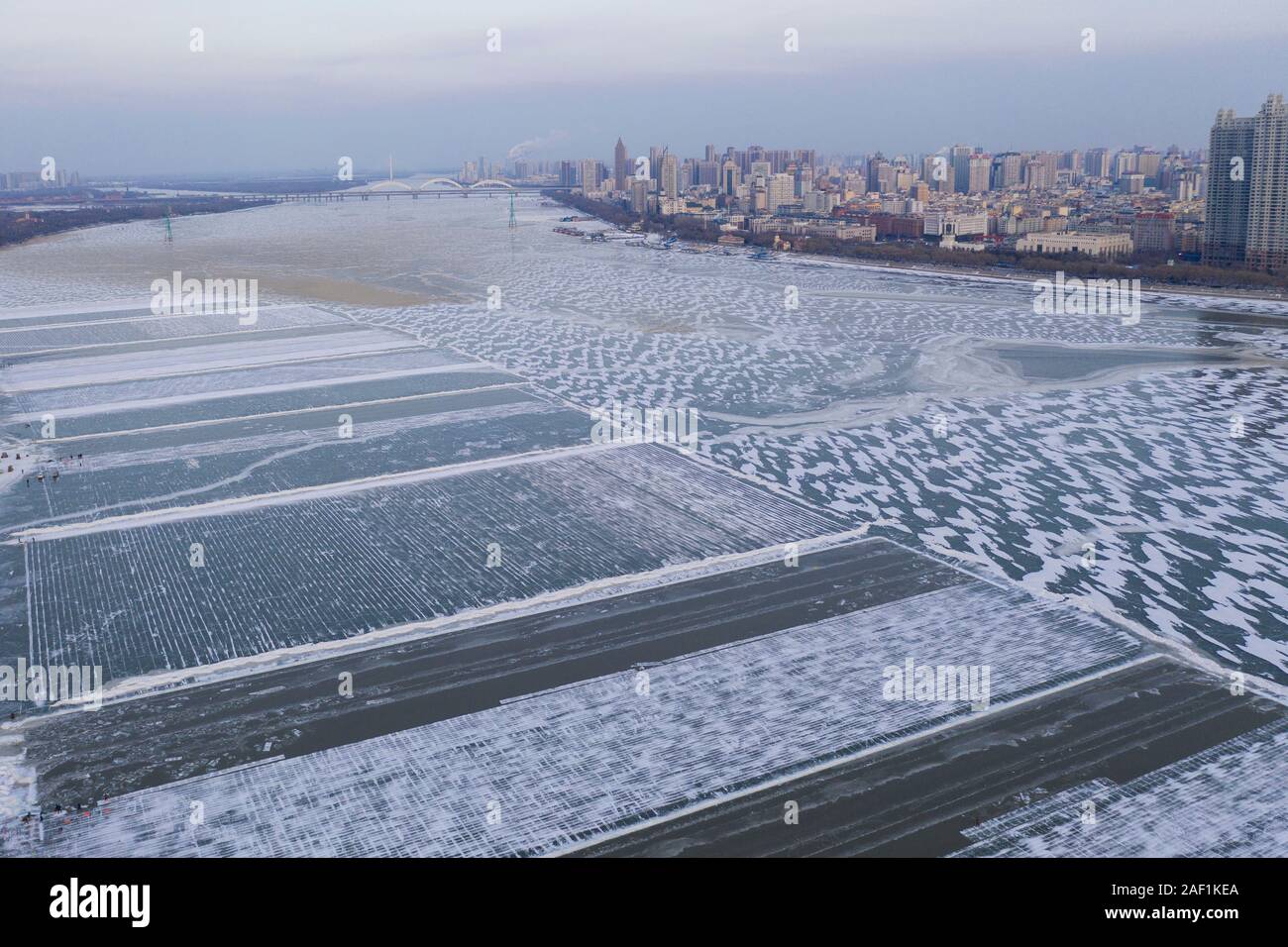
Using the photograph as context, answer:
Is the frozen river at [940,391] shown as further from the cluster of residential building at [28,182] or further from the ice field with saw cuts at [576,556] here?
the cluster of residential building at [28,182]

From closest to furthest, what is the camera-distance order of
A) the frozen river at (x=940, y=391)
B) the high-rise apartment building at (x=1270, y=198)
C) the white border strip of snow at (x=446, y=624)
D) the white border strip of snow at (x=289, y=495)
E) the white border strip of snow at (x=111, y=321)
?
the white border strip of snow at (x=446, y=624)
the frozen river at (x=940, y=391)
the white border strip of snow at (x=289, y=495)
the white border strip of snow at (x=111, y=321)
the high-rise apartment building at (x=1270, y=198)

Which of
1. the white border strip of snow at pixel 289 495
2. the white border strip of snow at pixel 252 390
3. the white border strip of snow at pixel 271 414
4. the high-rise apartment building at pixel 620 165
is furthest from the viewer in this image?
the high-rise apartment building at pixel 620 165

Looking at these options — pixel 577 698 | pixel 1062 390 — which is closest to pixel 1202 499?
pixel 1062 390

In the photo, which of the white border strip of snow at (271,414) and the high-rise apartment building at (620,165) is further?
the high-rise apartment building at (620,165)

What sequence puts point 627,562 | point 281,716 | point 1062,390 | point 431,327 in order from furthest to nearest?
point 431,327 → point 1062,390 → point 627,562 → point 281,716

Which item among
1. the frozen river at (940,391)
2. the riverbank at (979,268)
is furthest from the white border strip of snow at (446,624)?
the riverbank at (979,268)

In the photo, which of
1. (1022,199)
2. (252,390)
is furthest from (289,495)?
(1022,199)

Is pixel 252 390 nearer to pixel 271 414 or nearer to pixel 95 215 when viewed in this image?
pixel 271 414
